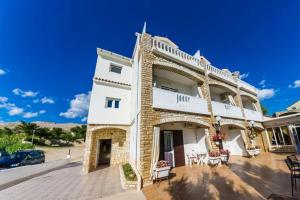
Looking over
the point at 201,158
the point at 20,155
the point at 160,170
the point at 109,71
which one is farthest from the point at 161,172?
the point at 20,155

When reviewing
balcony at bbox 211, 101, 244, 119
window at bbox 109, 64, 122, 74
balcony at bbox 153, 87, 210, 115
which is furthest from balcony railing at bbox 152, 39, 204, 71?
window at bbox 109, 64, 122, 74

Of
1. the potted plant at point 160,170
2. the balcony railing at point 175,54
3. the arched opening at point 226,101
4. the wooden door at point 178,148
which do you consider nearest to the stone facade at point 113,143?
the wooden door at point 178,148

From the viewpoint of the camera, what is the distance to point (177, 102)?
7.81m

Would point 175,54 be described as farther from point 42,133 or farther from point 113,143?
point 42,133

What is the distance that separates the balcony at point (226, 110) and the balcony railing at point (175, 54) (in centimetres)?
309

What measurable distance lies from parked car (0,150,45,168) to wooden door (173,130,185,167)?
14639 mm

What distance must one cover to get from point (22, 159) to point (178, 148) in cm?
1518

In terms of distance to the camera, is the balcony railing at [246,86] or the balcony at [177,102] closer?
the balcony at [177,102]

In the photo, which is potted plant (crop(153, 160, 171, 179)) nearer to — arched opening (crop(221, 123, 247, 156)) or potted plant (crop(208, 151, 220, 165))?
potted plant (crop(208, 151, 220, 165))

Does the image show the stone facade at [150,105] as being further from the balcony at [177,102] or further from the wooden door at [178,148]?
the wooden door at [178,148]

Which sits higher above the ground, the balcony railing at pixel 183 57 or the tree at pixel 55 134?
the balcony railing at pixel 183 57

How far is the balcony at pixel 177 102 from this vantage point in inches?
283

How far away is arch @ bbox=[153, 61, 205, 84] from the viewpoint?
8.13 meters

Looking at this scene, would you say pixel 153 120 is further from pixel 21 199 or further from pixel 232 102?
pixel 232 102
